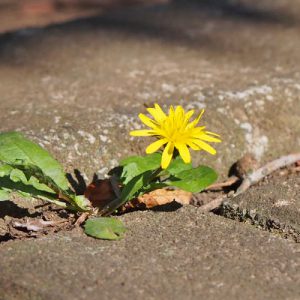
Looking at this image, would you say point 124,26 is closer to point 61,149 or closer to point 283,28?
point 283,28

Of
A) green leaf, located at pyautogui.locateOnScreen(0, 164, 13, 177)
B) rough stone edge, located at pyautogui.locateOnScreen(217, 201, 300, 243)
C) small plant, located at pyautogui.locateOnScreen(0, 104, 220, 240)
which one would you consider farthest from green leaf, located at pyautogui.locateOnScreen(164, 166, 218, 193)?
green leaf, located at pyautogui.locateOnScreen(0, 164, 13, 177)

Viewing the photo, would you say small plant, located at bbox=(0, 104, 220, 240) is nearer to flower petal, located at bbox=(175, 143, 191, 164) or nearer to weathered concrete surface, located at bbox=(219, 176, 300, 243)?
flower petal, located at bbox=(175, 143, 191, 164)

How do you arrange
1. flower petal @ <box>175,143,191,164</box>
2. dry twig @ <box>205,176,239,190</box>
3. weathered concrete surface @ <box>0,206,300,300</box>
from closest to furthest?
weathered concrete surface @ <box>0,206,300,300</box> → flower petal @ <box>175,143,191,164</box> → dry twig @ <box>205,176,239,190</box>

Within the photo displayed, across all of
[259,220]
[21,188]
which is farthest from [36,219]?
[259,220]

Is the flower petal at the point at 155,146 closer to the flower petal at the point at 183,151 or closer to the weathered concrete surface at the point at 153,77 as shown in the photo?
the flower petal at the point at 183,151

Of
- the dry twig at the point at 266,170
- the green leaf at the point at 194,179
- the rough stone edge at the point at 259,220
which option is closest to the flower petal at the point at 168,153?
the green leaf at the point at 194,179

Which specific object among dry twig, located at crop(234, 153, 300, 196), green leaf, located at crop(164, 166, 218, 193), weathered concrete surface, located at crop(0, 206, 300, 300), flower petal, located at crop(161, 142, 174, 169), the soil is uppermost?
flower petal, located at crop(161, 142, 174, 169)
